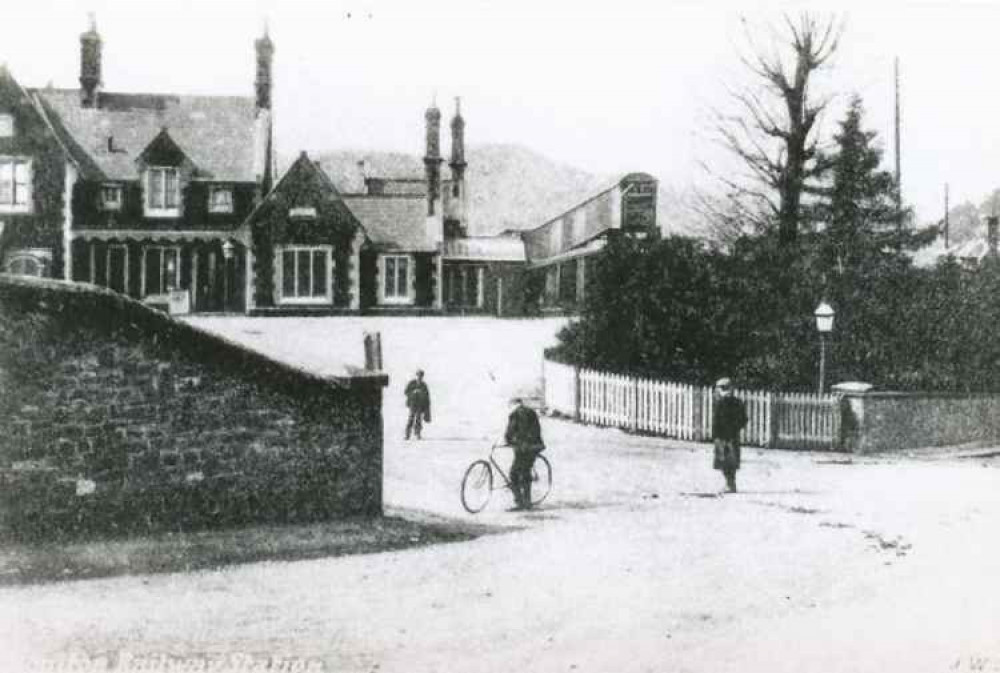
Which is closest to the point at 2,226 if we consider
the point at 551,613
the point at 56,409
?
the point at 56,409

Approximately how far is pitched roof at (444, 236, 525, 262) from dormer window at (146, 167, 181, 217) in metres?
6.97

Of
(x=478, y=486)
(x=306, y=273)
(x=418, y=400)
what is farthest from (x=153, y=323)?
(x=306, y=273)

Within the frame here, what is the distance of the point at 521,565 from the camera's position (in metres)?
8.23

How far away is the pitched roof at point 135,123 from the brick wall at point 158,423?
1.79m

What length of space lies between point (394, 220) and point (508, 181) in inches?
78.8

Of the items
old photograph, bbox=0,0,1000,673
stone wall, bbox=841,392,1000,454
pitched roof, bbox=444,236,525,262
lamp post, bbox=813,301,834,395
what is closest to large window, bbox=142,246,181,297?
old photograph, bbox=0,0,1000,673

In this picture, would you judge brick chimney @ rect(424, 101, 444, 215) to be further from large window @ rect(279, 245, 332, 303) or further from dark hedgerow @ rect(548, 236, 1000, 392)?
dark hedgerow @ rect(548, 236, 1000, 392)

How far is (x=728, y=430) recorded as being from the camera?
41.3 ft

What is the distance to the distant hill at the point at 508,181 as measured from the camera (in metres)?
12.6

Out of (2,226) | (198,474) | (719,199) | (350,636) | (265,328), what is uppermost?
(719,199)

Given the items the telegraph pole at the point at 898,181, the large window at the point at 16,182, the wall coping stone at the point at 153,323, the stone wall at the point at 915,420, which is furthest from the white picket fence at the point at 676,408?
the large window at the point at 16,182

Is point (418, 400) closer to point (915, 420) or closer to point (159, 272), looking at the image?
point (159, 272)

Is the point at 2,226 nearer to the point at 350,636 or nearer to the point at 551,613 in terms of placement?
the point at 350,636

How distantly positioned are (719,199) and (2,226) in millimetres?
12843
